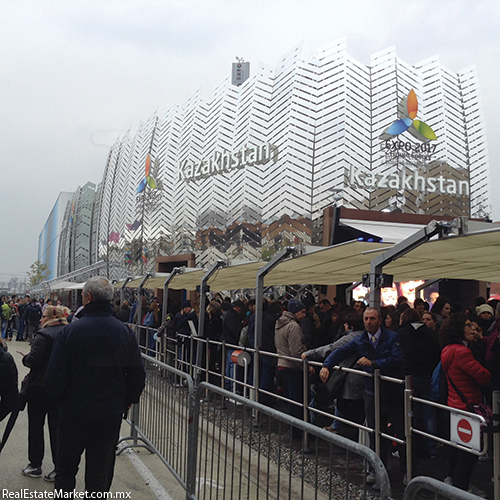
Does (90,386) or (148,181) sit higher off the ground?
(148,181)

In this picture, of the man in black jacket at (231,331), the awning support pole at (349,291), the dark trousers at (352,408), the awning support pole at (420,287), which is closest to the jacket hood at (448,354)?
the dark trousers at (352,408)

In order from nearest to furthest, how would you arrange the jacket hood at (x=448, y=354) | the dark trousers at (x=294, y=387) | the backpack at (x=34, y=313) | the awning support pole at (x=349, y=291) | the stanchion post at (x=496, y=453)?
the stanchion post at (x=496, y=453) < the jacket hood at (x=448, y=354) < the dark trousers at (x=294, y=387) < the awning support pole at (x=349, y=291) < the backpack at (x=34, y=313)

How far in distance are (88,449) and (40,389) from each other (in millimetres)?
1644

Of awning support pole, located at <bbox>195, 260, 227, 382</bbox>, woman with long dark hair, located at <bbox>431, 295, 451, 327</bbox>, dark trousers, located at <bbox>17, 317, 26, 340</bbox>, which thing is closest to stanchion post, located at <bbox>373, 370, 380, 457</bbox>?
woman with long dark hair, located at <bbox>431, 295, 451, 327</bbox>

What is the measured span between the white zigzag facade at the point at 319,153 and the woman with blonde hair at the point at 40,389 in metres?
18.4

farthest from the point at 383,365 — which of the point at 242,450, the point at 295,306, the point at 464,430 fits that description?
the point at 295,306

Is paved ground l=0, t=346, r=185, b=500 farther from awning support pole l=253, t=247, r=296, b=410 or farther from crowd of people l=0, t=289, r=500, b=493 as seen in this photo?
awning support pole l=253, t=247, r=296, b=410

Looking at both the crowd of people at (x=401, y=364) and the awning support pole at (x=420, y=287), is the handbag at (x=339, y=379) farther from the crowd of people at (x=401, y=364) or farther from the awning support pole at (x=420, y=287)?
the awning support pole at (x=420, y=287)

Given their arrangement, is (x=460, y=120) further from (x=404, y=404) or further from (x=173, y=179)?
(x=404, y=404)

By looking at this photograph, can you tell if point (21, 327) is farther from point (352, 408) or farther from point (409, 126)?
point (352, 408)

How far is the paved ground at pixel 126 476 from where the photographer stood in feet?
17.7

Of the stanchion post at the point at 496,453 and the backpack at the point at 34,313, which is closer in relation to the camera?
the stanchion post at the point at 496,453

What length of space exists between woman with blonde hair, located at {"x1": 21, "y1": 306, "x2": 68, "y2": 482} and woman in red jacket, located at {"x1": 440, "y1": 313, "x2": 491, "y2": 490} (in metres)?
3.94

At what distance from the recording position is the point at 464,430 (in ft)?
15.6
